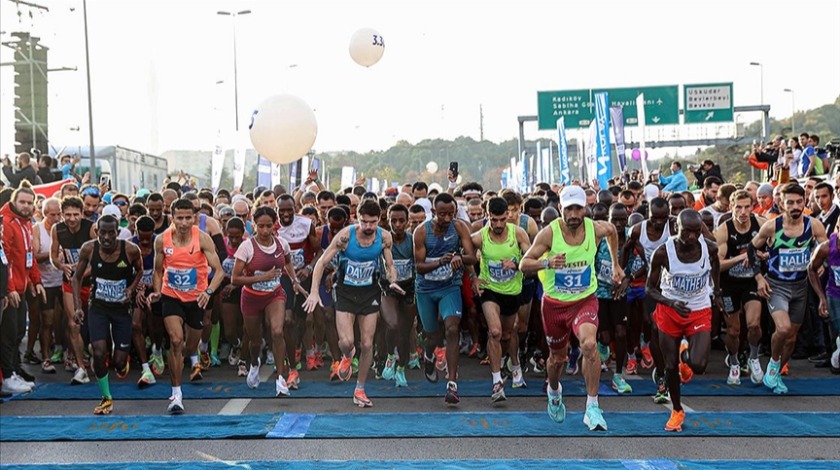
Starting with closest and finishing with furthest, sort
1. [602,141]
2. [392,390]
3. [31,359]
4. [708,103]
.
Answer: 1. [392,390]
2. [31,359]
3. [602,141]
4. [708,103]

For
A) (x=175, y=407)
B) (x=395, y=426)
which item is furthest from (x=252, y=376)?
(x=395, y=426)

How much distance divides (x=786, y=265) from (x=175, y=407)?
6584 mm

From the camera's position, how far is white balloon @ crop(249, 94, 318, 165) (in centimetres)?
1301

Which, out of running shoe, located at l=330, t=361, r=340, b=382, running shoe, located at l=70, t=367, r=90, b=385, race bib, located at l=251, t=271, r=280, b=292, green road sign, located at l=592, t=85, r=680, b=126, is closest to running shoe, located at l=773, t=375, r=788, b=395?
running shoe, located at l=330, t=361, r=340, b=382

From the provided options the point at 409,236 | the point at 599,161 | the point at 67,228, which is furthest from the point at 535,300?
the point at 599,161

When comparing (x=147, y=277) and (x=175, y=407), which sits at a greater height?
(x=147, y=277)

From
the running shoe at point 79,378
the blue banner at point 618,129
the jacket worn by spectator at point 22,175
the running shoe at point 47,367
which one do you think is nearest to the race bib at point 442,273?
the running shoe at point 79,378

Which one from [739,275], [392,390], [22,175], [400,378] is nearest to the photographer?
[739,275]

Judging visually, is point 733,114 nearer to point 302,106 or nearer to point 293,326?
point 302,106

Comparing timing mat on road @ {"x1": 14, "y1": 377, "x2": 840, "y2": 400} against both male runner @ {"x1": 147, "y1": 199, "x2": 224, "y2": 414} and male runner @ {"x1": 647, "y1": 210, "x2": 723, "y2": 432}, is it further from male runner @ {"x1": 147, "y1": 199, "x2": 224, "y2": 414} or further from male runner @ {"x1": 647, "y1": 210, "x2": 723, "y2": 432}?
male runner @ {"x1": 647, "y1": 210, "x2": 723, "y2": 432}

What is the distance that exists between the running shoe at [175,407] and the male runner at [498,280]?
10.5ft

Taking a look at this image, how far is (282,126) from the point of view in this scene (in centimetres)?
1298

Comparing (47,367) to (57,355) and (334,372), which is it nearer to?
(57,355)

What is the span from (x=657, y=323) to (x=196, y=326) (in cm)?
481
